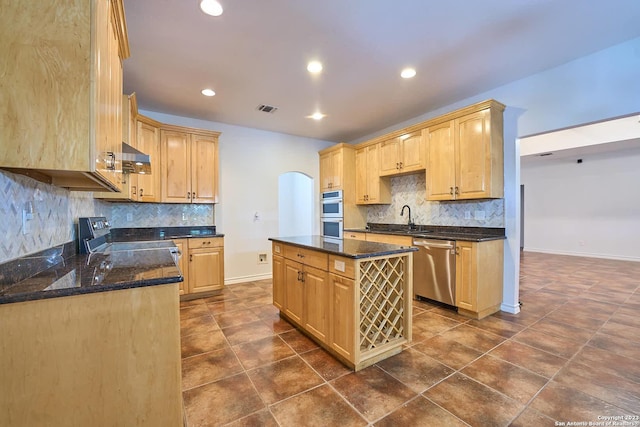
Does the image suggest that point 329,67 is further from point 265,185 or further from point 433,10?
point 265,185

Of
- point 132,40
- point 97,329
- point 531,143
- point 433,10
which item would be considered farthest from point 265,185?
point 531,143

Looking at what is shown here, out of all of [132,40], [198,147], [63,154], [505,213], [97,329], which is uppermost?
[132,40]

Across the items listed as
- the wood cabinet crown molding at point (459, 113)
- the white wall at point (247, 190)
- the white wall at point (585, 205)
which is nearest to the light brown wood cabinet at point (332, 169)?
the white wall at point (247, 190)

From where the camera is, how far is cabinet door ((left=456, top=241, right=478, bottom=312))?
3.04 m

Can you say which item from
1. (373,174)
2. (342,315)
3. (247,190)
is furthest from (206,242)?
(373,174)

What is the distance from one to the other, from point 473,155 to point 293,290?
264 centimetres

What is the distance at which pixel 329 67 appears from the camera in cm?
287

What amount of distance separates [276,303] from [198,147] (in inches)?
103

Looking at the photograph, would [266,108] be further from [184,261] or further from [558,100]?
[558,100]

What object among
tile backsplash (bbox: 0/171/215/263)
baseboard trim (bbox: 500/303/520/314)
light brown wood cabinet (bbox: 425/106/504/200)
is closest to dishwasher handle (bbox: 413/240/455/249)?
light brown wood cabinet (bbox: 425/106/504/200)

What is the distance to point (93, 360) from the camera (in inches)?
44.9

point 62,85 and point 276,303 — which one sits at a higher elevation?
point 62,85

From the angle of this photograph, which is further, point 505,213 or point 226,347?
point 505,213

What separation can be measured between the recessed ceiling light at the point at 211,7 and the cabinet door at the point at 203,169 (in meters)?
2.30
